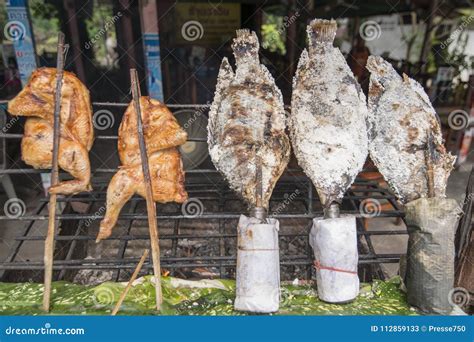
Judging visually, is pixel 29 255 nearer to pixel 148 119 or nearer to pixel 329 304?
pixel 148 119

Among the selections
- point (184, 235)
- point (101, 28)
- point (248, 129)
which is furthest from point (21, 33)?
point (248, 129)

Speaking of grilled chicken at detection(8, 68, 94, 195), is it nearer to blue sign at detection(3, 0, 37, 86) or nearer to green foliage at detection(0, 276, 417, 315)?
green foliage at detection(0, 276, 417, 315)

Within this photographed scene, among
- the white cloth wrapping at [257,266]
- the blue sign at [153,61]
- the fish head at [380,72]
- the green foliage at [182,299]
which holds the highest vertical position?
the blue sign at [153,61]

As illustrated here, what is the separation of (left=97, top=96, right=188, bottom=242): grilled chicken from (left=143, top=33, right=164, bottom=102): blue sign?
139 inches

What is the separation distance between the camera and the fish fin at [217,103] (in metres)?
2.60

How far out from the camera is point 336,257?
2.29 m

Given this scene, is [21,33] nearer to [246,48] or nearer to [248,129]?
[246,48]

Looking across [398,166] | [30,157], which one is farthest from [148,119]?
[398,166]

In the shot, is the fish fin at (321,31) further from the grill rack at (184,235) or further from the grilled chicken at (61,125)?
the grilled chicken at (61,125)

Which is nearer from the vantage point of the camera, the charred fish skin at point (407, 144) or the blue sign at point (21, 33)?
the charred fish skin at point (407, 144)

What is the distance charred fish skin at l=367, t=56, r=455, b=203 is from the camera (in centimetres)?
248

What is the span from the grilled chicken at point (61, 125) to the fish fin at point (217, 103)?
2.76ft

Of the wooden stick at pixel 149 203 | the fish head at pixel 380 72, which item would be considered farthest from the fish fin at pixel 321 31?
the wooden stick at pixel 149 203

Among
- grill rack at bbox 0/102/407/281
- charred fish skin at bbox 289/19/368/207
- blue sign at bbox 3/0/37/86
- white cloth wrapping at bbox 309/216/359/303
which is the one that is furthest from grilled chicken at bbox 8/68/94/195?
blue sign at bbox 3/0/37/86
